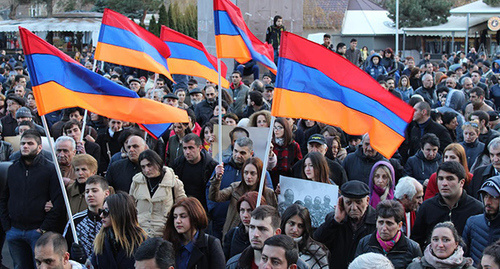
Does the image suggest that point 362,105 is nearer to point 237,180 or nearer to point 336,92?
point 336,92

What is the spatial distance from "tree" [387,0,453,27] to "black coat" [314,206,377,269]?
36.4 m

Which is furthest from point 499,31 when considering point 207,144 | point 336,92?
point 336,92

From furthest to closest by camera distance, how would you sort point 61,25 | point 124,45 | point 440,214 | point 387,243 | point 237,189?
1. point 61,25
2. point 124,45
3. point 237,189
4. point 440,214
5. point 387,243

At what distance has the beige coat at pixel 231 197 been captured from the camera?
21.5 feet

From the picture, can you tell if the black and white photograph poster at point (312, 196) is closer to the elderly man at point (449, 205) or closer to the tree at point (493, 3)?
the elderly man at point (449, 205)

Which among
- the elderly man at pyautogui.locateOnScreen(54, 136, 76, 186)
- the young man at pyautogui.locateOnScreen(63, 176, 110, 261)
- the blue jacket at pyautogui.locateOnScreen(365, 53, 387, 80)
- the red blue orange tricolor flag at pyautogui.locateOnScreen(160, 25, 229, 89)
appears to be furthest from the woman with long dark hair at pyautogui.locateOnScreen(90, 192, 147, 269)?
the blue jacket at pyautogui.locateOnScreen(365, 53, 387, 80)

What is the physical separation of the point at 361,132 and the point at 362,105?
0.78 ft

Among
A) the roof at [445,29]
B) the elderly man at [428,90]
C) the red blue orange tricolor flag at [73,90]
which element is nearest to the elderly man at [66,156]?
the red blue orange tricolor flag at [73,90]

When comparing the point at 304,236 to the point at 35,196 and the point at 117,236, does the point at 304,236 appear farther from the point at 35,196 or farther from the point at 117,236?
the point at 35,196

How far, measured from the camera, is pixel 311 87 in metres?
6.07

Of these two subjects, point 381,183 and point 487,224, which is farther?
point 381,183

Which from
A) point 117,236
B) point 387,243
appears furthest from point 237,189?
point 387,243

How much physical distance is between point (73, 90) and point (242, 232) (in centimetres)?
232

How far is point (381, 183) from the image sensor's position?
675 cm
